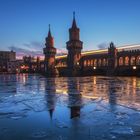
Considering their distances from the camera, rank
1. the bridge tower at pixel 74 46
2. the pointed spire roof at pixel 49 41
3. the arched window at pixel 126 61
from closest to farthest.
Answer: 1. the arched window at pixel 126 61
2. the bridge tower at pixel 74 46
3. the pointed spire roof at pixel 49 41

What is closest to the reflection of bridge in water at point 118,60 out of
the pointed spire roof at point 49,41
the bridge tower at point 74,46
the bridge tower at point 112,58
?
the bridge tower at point 112,58

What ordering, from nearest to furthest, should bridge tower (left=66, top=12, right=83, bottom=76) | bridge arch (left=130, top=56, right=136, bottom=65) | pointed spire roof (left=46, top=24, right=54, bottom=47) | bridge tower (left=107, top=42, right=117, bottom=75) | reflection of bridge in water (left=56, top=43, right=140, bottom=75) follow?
1. reflection of bridge in water (left=56, top=43, right=140, bottom=75)
2. bridge tower (left=107, top=42, right=117, bottom=75)
3. bridge arch (left=130, top=56, right=136, bottom=65)
4. bridge tower (left=66, top=12, right=83, bottom=76)
5. pointed spire roof (left=46, top=24, right=54, bottom=47)

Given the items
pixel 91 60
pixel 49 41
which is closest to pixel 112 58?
pixel 91 60

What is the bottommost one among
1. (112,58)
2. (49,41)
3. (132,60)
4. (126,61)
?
(126,61)

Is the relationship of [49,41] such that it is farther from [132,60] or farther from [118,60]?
[132,60]

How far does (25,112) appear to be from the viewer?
10.0 m

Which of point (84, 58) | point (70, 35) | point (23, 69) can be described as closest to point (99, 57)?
point (84, 58)

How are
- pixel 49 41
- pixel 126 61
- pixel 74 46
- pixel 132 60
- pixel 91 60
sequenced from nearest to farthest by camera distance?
1. pixel 132 60
2. pixel 126 61
3. pixel 74 46
4. pixel 91 60
5. pixel 49 41

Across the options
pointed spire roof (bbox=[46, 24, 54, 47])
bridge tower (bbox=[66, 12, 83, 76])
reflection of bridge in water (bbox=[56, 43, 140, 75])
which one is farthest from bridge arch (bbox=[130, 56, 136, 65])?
pointed spire roof (bbox=[46, 24, 54, 47])

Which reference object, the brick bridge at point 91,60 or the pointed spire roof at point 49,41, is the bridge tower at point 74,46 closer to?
the brick bridge at point 91,60

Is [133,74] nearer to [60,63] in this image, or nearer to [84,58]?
[84,58]

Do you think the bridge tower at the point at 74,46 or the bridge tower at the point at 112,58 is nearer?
the bridge tower at the point at 112,58

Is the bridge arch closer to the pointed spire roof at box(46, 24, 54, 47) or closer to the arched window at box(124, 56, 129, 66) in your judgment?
the arched window at box(124, 56, 129, 66)

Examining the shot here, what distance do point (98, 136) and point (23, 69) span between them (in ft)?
642
